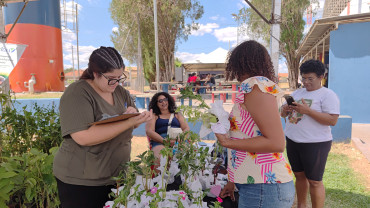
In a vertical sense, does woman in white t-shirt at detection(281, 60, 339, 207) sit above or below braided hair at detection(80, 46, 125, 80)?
below

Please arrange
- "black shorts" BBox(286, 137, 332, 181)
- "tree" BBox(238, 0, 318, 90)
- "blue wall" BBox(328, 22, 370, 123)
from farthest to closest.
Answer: "tree" BBox(238, 0, 318, 90)
"blue wall" BBox(328, 22, 370, 123)
"black shorts" BBox(286, 137, 332, 181)

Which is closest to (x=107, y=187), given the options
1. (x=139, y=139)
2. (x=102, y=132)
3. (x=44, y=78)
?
(x=102, y=132)

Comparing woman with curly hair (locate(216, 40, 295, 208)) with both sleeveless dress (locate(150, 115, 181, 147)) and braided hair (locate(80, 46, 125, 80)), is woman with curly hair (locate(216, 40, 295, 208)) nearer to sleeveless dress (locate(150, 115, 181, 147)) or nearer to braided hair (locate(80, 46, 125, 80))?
braided hair (locate(80, 46, 125, 80))

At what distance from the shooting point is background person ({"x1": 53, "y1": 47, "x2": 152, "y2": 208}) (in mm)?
1281

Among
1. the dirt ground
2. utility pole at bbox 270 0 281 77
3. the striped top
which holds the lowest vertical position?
the dirt ground

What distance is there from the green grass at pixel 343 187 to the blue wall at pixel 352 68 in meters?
3.29

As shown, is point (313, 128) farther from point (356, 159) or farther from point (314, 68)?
→ point (356, 159)

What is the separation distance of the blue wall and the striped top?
275 inches

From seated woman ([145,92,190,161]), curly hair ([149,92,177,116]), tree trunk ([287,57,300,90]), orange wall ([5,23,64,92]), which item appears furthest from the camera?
tree trunk ([287,57,300,90])

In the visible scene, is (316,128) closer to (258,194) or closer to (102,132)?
(258,194)

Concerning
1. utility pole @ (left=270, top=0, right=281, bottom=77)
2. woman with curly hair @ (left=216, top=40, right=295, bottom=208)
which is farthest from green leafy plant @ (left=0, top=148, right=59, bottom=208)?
utility pole @ (left=270, top=0, right=281, bottom=77)

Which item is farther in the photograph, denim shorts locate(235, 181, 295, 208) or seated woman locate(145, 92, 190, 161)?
seated woman locate(145, 92, 190, 161)

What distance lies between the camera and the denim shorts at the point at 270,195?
4.02 feet

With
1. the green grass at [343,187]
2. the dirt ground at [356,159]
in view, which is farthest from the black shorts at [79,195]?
the dirt ground at [356,159]
